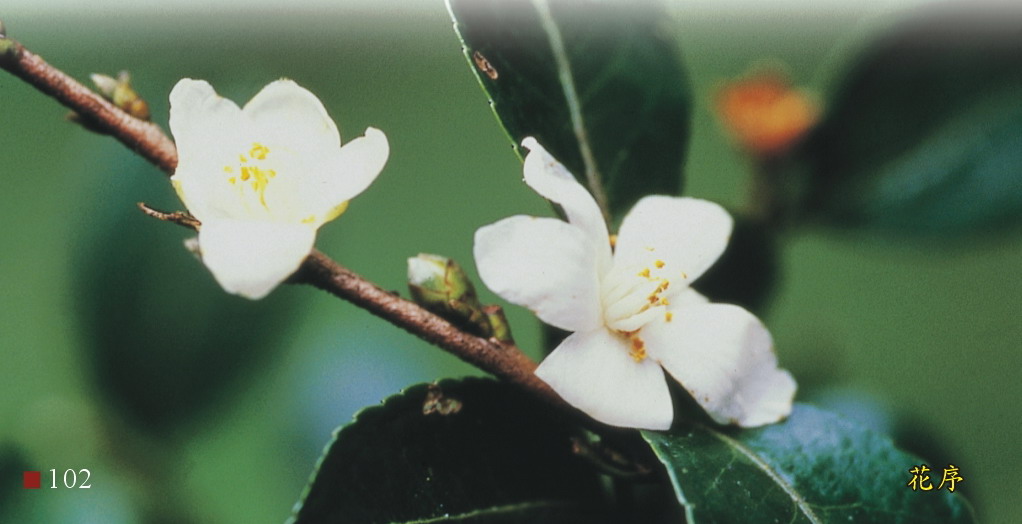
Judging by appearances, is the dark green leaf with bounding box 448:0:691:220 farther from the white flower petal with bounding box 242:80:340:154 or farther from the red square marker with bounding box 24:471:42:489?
the red square marker with bounding box 24:471:42:489

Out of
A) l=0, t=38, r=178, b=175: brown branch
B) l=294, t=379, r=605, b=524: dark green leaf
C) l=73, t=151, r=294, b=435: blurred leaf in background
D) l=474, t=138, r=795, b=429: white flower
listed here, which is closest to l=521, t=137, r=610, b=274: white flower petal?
l=474, t=138, r=795, b=429: white flower

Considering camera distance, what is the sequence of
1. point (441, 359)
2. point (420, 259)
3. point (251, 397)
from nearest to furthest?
1. point (420, 259)
2. point (251, 397)
3. point (441, 359)

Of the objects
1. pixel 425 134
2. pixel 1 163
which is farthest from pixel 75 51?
pixel 425 134

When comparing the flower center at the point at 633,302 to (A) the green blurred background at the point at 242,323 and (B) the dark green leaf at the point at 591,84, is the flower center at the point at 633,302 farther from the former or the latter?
(A) the green blurred background at the point at 242,323

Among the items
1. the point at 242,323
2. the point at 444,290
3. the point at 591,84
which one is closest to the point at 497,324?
the point at 444,290

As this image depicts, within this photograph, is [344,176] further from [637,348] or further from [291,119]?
[637,348]

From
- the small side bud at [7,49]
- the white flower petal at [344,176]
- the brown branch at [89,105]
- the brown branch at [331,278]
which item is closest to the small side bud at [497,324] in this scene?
the brown branch at [331,278]

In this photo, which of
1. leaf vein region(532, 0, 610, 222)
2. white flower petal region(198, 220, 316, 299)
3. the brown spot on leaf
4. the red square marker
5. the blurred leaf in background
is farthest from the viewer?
the blurred leaf in background

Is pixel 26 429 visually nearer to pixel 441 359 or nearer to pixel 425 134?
pixel 441 359
